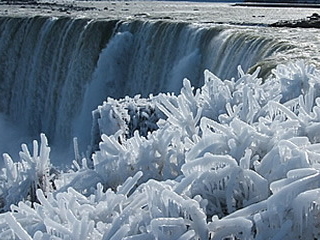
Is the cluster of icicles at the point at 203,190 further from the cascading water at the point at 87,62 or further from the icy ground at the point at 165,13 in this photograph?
the icy ground at the point at 165,13

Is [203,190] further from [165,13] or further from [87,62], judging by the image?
[165,13]

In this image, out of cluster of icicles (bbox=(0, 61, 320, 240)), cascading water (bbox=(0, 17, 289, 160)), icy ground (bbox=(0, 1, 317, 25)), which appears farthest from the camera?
icy ground (bbox=(0, 1, 317, 25))

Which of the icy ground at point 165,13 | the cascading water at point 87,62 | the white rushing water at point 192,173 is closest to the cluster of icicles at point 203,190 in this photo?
the white rushing water at point 192,173

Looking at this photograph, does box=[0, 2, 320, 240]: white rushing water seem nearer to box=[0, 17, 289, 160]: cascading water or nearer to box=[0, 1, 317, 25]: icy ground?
box=[0, 17, 289, 160]: cascading water

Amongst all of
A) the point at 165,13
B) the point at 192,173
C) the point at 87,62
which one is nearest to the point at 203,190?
the point at 192,173

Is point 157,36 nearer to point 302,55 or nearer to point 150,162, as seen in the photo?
point 302,55

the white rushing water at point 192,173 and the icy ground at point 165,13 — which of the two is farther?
the icy ground at point 165,13

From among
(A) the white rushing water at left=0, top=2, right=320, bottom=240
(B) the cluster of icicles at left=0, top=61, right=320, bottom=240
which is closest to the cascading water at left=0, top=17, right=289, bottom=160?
(A) the white rushing water at left=0, top=2, right=320, bottom=240

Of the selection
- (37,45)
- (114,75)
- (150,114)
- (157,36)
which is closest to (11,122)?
(37,45)

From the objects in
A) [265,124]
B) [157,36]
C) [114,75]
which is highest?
[265,124]
